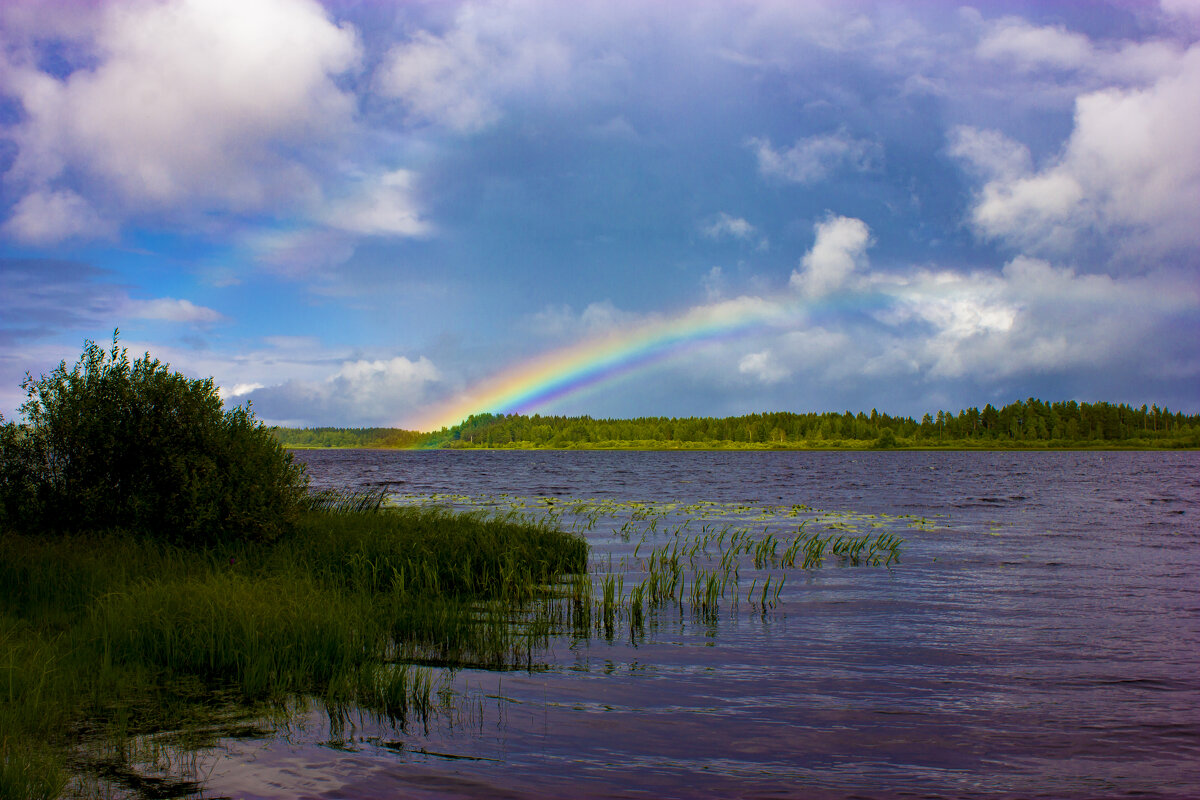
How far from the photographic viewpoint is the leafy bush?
18.8 metres

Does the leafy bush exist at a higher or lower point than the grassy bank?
higher

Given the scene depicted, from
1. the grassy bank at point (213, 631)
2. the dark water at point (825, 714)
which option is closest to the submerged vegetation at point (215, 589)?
the grassy bank at point (213, 631)

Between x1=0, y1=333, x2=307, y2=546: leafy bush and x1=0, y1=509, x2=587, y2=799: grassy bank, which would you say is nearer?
x1=0, y1=509, x2=587, y2=799: grassy bank

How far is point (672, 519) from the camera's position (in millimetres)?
40844

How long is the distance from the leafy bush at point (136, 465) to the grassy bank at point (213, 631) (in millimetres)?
961

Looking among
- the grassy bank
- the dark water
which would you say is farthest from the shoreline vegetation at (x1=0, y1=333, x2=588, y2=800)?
the dark water

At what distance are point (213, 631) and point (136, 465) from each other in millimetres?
10540

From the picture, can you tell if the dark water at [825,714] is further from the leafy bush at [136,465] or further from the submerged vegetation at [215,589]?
the leafy bush at [136,465]

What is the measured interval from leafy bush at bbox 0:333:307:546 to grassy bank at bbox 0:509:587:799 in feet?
3.15

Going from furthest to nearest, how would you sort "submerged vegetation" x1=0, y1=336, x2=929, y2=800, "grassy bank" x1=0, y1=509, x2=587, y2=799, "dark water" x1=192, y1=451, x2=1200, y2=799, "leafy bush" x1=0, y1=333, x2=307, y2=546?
"leafy bush" x1=0, y1=333, x2=307, y2=546
"submerged vegetation" x1=0, y1=336, x2=929, y2=800
"grassy bank" x1=0, y1=509, x2=587, y2=799
"dark water" x1=192, y1=451, x2=1200, y2=799

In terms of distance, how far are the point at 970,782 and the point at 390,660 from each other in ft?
27.8

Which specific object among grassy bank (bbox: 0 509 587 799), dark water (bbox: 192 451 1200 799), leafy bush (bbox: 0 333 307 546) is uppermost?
leafy bush (bbox: 0 333 307 546)

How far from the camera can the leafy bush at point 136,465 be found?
18.8 m

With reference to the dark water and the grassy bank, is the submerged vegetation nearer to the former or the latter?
the grassy bank
